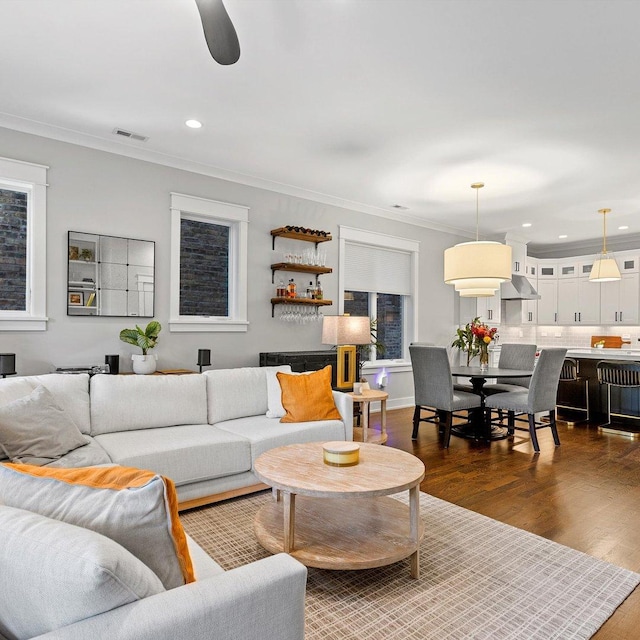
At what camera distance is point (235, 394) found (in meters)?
3.71

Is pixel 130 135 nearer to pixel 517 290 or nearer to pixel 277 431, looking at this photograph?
pixel 277 431

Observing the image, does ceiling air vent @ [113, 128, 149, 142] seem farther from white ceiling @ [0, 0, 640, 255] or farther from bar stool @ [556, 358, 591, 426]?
bar stool @ [556, 358, 591, 426]

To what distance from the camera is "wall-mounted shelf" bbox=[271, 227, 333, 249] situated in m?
5.22

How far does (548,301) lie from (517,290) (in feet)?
4.65

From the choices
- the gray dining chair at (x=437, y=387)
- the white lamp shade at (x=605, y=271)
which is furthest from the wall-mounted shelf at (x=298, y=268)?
the white lamp shade at (x=605, y=271)

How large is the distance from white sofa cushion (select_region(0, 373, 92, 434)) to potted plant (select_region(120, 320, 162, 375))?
89cm

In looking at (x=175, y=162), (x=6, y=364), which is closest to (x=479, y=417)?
(x=175, y=162)

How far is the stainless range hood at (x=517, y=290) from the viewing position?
7927 mm

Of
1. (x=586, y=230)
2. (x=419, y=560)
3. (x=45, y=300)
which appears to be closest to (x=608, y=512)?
(x=419, y=560)

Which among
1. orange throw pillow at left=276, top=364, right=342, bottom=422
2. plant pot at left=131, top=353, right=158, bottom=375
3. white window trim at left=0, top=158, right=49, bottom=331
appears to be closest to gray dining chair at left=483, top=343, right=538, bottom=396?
orange throw pillow at left=276, top=364, right=342, bottom=422

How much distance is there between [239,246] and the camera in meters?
5.10

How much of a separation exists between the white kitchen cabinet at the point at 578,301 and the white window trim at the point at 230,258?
21.0ft

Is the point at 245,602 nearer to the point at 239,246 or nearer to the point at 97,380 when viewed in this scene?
the point at 97,380

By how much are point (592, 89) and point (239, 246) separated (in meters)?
3.38
